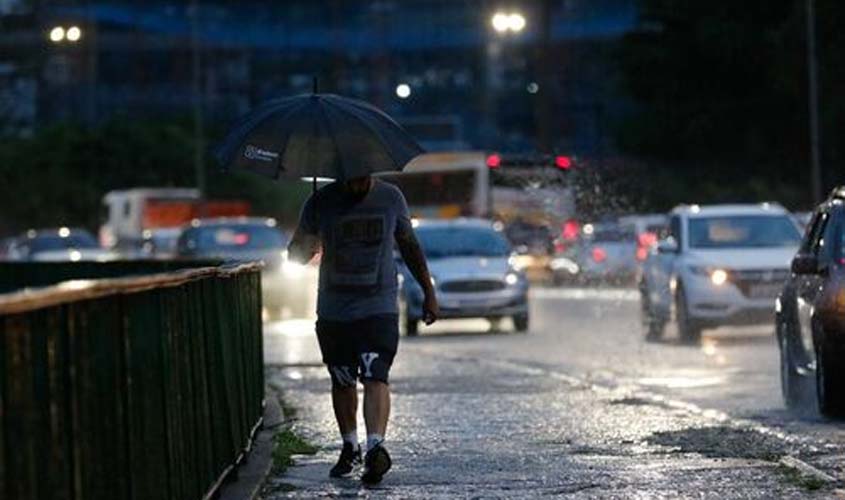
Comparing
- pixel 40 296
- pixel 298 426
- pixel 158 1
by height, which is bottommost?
pixel 298 426

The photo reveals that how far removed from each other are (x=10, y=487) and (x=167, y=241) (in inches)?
1862

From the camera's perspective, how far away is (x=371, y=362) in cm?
1271

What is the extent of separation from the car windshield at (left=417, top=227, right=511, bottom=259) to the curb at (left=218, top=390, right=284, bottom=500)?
17902 millimetres

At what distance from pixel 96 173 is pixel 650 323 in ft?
214

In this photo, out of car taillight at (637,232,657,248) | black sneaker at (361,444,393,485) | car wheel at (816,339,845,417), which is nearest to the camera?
black sneaker at (361,444,393,485)

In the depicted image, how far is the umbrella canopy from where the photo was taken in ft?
42.1

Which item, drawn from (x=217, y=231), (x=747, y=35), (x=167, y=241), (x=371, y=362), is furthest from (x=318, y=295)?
(x=747, y=35)

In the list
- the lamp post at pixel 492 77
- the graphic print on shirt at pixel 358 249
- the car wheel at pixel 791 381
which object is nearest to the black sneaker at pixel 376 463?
the graphic print on shirt at pixel 358 249

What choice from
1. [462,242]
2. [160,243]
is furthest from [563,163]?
[160,243]

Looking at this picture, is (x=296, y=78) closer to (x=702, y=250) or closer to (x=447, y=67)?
(x=447, y=67)

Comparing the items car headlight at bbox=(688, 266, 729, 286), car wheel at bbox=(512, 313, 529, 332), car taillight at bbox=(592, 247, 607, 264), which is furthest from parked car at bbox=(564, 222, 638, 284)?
car headlight at bbox=(688, 266, 729, 286)

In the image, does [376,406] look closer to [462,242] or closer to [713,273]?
[713,273]

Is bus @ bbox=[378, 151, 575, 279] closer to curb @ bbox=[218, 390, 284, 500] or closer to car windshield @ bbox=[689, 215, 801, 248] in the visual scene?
car windshield @ bbox=[689, 215, 801, 248]

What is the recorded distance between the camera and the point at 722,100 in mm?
68812
